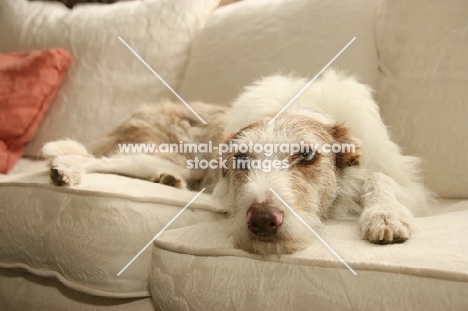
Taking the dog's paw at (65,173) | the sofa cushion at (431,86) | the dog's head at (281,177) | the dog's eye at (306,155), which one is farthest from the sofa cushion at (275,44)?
the dog's paw at (65,173)

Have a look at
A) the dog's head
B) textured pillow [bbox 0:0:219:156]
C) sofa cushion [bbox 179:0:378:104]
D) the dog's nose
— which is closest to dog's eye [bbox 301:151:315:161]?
the dog's head

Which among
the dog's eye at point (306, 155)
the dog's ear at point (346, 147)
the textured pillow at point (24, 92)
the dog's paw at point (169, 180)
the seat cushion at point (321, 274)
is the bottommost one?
the textured pillow at point (24, 92)

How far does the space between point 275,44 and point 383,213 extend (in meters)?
1.30

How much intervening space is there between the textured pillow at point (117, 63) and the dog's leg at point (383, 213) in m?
1.53

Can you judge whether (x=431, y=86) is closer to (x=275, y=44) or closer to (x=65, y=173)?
(x=275, y=44)

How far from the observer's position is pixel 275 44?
2381mm

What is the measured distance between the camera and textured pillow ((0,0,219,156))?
2775 millimetres

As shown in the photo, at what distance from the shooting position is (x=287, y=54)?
2330 millimetres

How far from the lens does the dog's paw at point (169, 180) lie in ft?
6.73

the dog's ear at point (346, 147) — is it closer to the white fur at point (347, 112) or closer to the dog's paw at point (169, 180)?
the white fur at point (347, 112)

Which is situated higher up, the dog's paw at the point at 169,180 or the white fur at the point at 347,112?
the white fur at the point at 347,112

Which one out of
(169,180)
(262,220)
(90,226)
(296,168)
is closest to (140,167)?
(169,180)

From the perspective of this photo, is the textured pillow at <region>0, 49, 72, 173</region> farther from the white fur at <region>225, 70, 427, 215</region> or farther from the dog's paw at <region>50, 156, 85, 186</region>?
the white fur at <region>225, 70, 427, 215</region>

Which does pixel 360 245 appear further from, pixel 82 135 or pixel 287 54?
pixel 82 135
